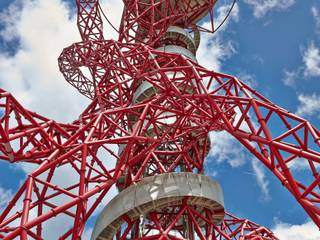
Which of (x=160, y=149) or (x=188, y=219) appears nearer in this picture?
(x=188, y=219)

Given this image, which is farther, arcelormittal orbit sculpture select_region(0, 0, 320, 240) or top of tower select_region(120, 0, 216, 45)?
top of tower select_region(120, 0, 216, 45)

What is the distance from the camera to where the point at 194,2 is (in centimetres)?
3756

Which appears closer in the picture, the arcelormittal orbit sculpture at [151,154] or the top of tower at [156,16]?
the arcelormittal orbit sculpture at [151,154]

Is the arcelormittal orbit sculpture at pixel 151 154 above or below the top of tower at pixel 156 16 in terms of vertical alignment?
below

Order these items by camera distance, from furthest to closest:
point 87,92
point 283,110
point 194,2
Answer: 1. point 194,2
2. point 87,92
3. point 283,110

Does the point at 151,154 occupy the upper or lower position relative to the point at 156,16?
lower

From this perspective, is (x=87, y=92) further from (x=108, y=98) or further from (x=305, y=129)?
(x=305, y=129)

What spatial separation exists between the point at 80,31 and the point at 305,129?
22.1 meters

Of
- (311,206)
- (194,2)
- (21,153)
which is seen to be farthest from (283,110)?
(194,2)

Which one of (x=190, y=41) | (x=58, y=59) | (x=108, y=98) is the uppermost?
(x=190, y=41)

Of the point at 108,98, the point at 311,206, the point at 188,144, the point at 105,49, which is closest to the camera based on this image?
the point at 311,206

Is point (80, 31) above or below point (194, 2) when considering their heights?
below

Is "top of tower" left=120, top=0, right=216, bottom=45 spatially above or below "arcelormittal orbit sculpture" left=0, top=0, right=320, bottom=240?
above

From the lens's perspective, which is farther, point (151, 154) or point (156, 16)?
point (156, 16)
